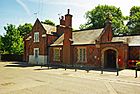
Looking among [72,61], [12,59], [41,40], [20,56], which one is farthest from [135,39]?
[12,59]

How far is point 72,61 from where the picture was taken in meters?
34.8

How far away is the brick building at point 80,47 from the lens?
29964 millimetres

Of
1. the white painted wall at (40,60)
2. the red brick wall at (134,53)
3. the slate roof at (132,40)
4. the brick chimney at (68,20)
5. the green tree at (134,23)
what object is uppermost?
the green tree at (134,23)

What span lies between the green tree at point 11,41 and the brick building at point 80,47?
13740 millimetres

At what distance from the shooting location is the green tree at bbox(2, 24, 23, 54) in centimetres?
5875

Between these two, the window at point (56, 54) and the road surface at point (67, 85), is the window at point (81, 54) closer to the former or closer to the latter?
the window at point (56, 54)

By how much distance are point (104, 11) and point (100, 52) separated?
37.6 meters

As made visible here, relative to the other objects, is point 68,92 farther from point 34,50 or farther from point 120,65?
point 34,50

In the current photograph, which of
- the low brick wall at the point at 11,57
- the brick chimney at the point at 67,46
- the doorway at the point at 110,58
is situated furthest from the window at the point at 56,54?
the low brick wall at the point at 11,57

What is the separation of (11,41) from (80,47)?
32610mm

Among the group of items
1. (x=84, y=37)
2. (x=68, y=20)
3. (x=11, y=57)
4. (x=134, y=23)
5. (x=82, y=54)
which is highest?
(x=134, y=23)

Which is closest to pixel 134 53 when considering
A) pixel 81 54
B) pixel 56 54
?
pixel 81 54

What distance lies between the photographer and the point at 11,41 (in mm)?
59750

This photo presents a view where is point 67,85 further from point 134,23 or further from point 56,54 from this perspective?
point 134,23
